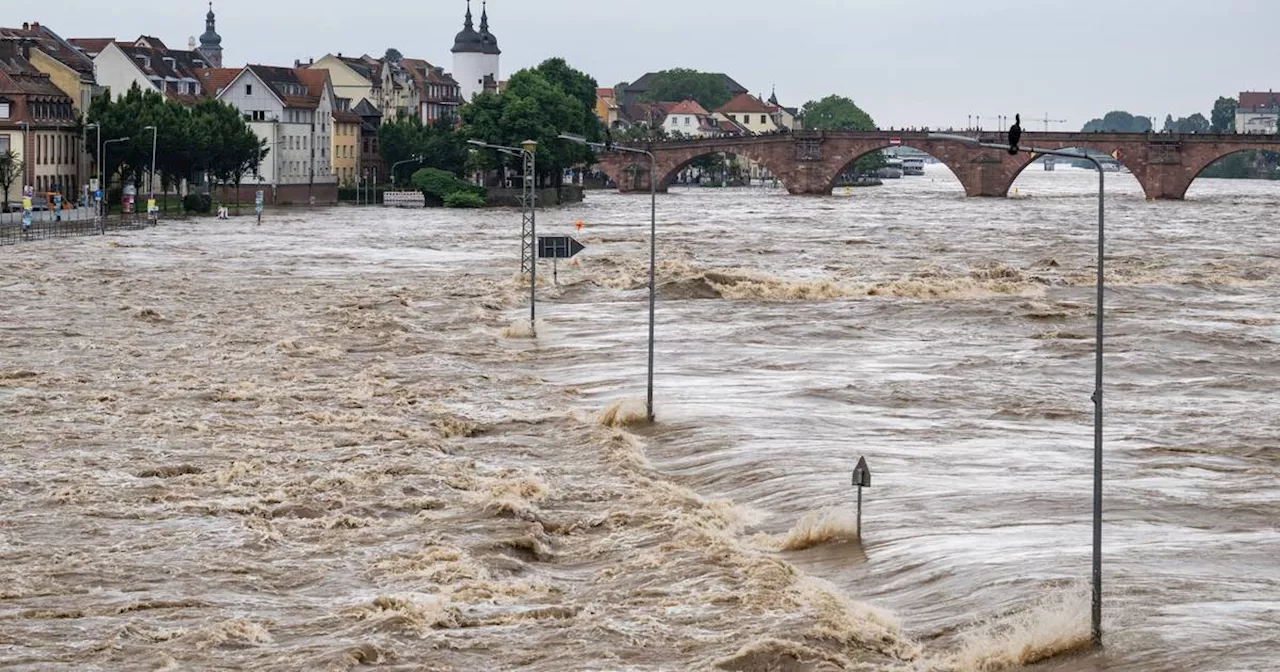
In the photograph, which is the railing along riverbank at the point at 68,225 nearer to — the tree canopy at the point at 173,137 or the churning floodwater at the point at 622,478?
the tree canopy at the point at 173,137

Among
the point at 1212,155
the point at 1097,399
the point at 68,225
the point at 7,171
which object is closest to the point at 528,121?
the point at 7,171

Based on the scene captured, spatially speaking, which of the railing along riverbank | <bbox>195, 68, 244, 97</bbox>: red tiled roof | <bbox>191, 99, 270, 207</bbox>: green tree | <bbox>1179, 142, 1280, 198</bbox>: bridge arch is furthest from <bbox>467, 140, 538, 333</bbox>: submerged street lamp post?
<bbox>1179, 142, 1280, 198</bbox>: bridge arch

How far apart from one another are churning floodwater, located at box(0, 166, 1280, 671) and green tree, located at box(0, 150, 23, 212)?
43.7 m

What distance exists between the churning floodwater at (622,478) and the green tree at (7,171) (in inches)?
1719

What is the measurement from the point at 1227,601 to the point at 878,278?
67.2 metres

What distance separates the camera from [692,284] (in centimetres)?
9106

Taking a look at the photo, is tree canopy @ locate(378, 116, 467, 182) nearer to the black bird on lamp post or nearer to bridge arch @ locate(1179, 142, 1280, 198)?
bridge arch @ locate(1179, 142, 1280, 198)

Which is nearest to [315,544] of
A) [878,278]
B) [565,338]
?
[565,338]

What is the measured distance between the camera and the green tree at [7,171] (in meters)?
128

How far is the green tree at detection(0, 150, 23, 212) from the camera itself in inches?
5049

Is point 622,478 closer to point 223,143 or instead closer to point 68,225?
point 68,225

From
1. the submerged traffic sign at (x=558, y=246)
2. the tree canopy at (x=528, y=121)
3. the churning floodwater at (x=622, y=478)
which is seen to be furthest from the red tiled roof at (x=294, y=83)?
the submerged traffic sign at (x=558, y=246)

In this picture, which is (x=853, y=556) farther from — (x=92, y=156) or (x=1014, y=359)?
(x=92, y=156)

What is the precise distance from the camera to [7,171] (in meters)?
130
